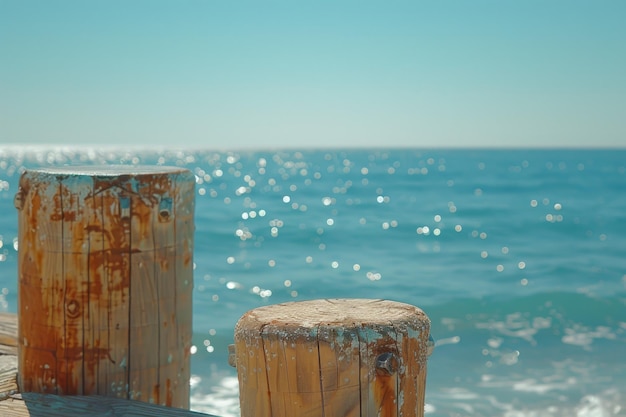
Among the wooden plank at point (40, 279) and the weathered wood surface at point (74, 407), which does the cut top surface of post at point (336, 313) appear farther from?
the wooden plank at point (40, 279)

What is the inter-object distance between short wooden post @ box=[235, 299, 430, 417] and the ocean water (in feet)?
17.2

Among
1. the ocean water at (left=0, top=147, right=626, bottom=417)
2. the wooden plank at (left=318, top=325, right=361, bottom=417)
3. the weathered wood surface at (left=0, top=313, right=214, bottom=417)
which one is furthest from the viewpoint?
the ocean water at (left=0, top=147, right=626, bottom=417)

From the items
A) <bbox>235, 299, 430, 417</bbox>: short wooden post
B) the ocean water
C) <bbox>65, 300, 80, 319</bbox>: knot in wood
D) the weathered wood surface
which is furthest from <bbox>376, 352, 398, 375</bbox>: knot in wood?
the ocean water

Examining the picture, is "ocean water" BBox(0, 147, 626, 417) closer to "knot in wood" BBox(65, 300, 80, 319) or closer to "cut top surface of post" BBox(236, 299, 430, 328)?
"knot in wood" BBox(65, 300, 80, 319)

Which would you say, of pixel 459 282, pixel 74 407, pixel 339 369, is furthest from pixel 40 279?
pixel 459 282

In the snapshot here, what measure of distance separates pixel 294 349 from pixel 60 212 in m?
1.13

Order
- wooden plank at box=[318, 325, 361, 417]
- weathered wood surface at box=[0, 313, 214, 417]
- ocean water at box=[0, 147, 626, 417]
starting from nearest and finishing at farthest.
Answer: wooden plank at box=[318, 325, 361, 417]
weathered wood surface at box=[0, 313, 214, 417]
ocean water at box=[0, 147, 626, 417]

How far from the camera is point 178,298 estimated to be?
9.70 ft

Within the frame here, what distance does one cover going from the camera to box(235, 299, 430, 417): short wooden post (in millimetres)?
2092

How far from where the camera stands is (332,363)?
209 cm

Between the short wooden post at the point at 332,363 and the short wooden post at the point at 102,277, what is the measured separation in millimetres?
721

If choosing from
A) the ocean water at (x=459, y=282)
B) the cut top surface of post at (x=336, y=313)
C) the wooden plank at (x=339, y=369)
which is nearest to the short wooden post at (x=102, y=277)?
the cut top surface of post at (x=336, y=313)

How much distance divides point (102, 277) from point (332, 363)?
1.06 metres

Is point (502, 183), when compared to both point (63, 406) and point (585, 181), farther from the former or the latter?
point (63, 406)
